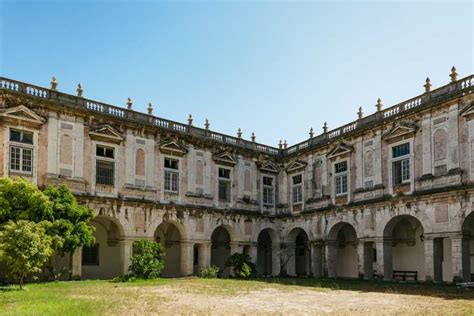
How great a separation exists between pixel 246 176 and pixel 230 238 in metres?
3.77

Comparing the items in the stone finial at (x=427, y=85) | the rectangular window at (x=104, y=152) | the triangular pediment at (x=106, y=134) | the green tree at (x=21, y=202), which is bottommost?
the green tree at (x=21, y=202)

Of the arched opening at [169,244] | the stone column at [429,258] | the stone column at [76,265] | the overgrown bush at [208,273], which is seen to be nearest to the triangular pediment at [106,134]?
the stone column at [76,265]

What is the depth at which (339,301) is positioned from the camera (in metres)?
13.8

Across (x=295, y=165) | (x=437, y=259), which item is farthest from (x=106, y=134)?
(x=437, y=259)

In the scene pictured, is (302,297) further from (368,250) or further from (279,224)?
(279,224)

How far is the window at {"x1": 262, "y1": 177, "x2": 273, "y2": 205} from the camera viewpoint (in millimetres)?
28734

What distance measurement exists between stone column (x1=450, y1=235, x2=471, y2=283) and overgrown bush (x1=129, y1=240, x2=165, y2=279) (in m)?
12.8

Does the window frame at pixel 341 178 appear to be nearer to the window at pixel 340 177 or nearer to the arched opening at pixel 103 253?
the window at pixel 340 177

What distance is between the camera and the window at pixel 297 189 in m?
27.8

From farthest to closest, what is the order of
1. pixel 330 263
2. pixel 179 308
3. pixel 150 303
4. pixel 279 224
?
pixel 279 224
pixel 330 263
pixel 150 303
pixel 179 308

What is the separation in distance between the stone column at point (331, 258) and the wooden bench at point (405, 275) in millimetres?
3092

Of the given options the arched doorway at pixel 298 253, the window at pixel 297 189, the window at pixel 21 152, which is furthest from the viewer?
the arched doorway at pixel 298 253

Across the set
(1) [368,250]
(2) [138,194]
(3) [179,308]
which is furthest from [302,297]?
(2) [138,194]

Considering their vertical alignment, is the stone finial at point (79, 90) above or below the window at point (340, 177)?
above
